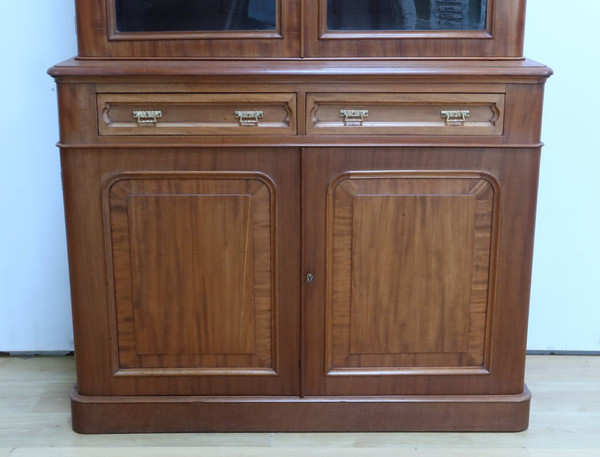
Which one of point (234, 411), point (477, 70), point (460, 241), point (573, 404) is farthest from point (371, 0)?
point (573, 404)

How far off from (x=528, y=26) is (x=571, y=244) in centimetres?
69

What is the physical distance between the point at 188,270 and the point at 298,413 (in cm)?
49

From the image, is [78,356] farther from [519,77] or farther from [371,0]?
[519,77]

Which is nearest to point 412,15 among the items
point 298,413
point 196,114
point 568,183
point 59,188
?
point 196,114

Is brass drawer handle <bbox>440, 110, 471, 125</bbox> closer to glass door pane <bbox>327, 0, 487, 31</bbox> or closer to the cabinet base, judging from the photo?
glass door pane <bbox>327, 0, 487, 31</bbox>

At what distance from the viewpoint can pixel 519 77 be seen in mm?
1960

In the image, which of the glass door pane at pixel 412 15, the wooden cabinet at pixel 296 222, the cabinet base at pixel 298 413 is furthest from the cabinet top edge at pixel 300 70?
the cabinet base at pixel 298 413

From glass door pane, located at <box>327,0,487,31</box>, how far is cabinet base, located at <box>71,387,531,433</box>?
3.14 feet

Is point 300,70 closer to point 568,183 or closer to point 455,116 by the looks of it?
point 455,116

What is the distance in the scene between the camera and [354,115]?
200 centimetres

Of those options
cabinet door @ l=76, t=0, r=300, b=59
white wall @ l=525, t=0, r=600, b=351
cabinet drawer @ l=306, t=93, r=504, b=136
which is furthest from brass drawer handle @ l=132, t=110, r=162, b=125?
white wall @ l=525, t=0, r=600, b=351

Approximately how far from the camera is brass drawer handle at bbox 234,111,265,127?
2.00 m

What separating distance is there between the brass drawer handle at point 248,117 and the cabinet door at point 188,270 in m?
0.07

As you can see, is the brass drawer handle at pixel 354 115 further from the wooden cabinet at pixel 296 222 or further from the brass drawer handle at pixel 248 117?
the brass drawer handle at pixel 248 117
